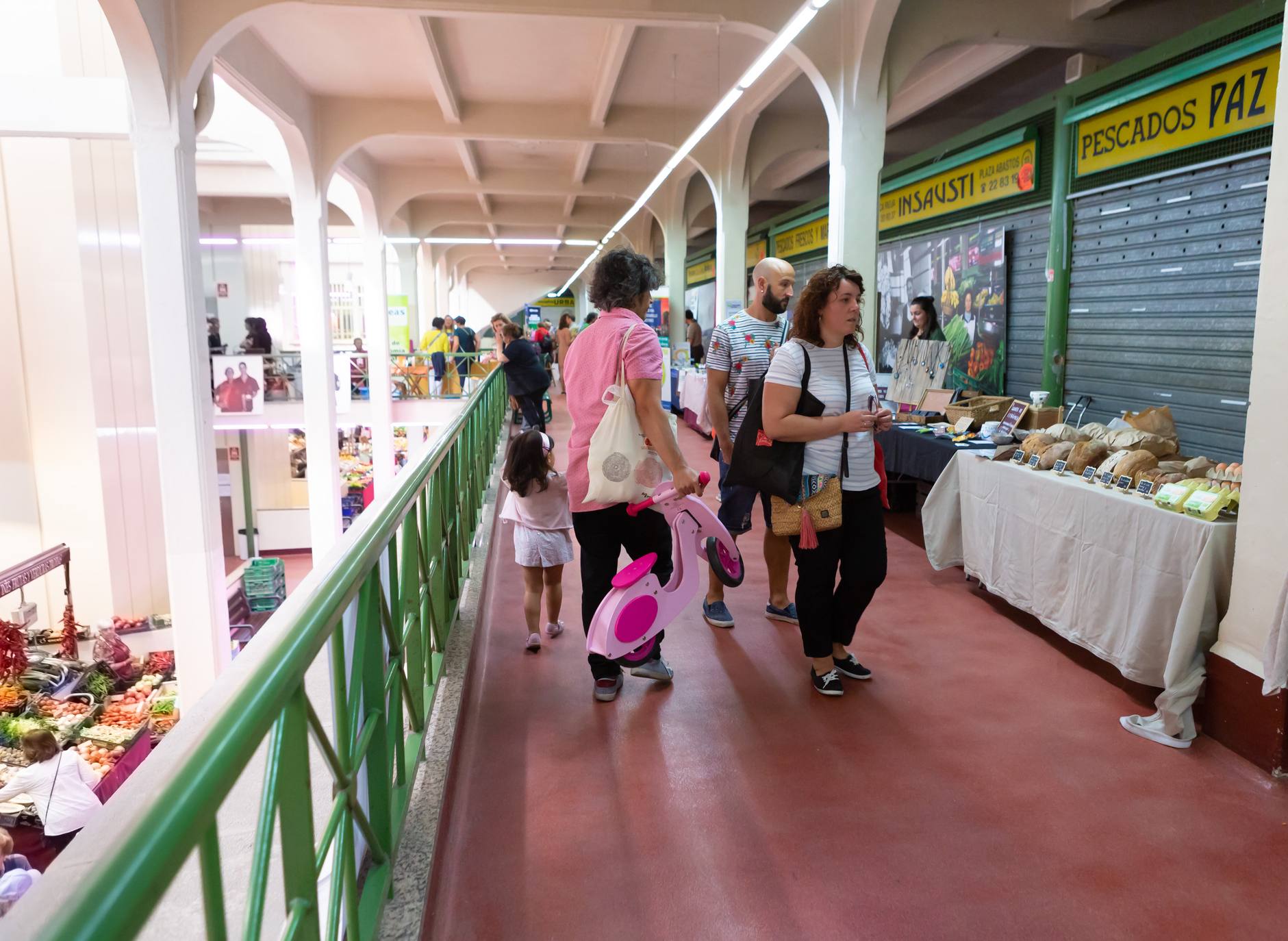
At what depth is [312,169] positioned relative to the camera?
355 inches

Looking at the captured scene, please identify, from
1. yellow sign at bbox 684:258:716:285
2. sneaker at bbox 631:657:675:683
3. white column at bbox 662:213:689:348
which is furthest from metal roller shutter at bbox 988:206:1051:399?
yellow sign at bbox 684:258:716:285

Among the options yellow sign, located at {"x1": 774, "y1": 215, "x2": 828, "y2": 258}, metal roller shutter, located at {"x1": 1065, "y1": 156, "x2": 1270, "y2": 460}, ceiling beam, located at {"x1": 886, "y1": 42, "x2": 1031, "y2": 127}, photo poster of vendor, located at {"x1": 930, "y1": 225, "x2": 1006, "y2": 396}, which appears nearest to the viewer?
metal roller shutter, located at {"x1": 1065, "y1": 156, "x2": 1270, "y2": 460}

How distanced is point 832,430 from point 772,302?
0.82 m

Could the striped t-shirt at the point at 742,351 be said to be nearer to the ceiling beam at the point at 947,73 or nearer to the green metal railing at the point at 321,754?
the green metal railing at the point at 321,754

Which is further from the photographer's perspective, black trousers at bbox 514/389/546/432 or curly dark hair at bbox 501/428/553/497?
black trousers at bbox 514/389/546/432

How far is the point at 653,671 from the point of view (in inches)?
122

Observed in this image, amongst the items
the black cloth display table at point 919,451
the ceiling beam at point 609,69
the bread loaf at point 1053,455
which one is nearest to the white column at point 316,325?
the ceiling beam at point 609,69

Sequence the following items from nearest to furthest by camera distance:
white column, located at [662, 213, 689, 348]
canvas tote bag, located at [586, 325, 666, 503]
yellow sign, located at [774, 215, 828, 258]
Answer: canvas tote bag, located at [586, 325, 666, 503]
yellow sign, located at [774, 215, 828, 258]
white column, located at [662, 213, 689, 348]

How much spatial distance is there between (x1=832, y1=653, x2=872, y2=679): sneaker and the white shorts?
1.07 metres

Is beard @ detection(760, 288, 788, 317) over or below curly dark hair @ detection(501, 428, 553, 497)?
over

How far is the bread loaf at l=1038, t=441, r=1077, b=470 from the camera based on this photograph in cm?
374

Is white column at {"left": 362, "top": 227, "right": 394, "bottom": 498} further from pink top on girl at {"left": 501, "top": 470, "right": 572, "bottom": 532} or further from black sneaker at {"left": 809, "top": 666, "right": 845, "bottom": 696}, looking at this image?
black sneaker at {"left": 809, "top": 666, "right": 845, "bottom": 696}

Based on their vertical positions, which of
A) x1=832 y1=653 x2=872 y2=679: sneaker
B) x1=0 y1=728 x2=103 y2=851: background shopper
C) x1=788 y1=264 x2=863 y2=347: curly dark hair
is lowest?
x1=0 y1=728 x2=103 y2=851: background shopper

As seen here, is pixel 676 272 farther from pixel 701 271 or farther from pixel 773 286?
pixel 773 286
